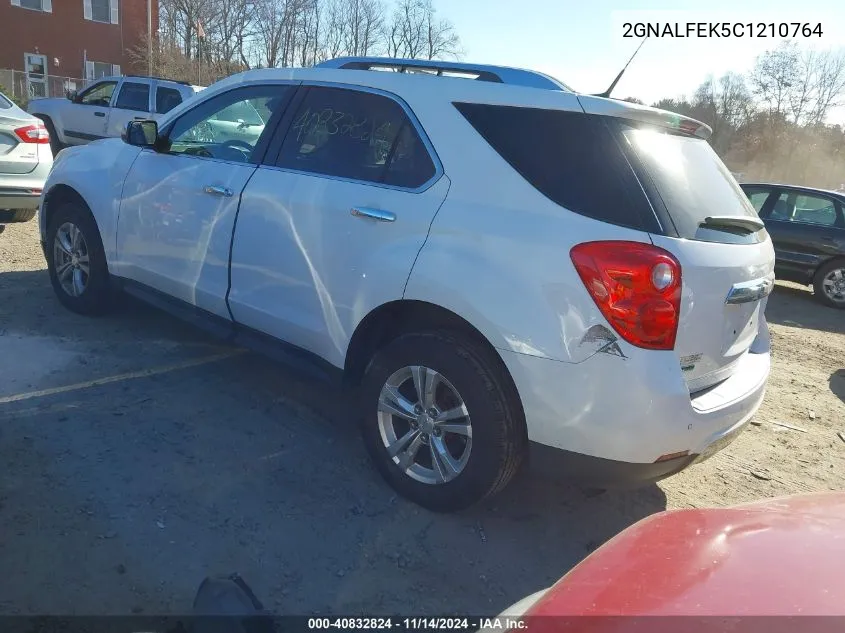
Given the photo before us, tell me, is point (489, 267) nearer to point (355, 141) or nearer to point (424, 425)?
point (424, 425)

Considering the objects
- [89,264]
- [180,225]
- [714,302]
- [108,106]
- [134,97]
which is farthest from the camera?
[108,106]

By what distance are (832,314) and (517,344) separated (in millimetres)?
8257

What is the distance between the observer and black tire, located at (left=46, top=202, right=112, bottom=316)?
4.76 metres

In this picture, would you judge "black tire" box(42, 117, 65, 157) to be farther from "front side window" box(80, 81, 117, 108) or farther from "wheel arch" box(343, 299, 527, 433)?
"wheel arch" box(343, 299, 527, 433)

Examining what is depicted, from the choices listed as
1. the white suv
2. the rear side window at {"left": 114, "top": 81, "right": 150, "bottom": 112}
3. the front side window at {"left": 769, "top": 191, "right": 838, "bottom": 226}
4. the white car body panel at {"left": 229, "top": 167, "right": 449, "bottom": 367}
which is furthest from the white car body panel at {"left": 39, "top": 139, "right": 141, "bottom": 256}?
the rear side window at {"left": 114, "top": 81, "right": 150, "bottom": 112}

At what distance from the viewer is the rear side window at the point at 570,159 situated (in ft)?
8.50

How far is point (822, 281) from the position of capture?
9.62 metres

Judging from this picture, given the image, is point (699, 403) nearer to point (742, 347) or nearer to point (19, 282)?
point (742, 347)

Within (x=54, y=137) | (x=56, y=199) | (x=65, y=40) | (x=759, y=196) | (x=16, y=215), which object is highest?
(x=65, y=40)

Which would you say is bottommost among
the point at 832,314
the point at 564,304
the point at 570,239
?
the point at 832,314

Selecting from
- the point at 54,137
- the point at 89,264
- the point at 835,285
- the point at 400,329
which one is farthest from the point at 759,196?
the point at 54,137

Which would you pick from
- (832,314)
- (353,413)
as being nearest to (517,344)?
(353,413)

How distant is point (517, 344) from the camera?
8.67 feet

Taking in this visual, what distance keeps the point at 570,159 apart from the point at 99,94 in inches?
550
